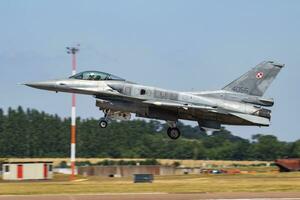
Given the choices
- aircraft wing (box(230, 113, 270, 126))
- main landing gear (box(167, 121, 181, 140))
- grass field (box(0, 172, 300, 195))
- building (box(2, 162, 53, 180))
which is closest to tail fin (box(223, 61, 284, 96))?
aircraft wing (box(230, 113, 270, 126))

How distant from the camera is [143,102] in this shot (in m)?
48.2

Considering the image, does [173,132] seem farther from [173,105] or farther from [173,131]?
[173,105]

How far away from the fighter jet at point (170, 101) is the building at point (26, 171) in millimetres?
43873

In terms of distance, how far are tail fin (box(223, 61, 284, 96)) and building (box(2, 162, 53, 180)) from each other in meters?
47.0

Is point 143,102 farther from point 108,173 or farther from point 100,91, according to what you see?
point 108,173

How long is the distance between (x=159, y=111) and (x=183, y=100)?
1.86 m

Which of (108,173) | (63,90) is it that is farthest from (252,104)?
(108,173)

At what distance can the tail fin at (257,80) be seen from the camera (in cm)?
5112

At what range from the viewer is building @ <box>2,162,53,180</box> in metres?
91.2

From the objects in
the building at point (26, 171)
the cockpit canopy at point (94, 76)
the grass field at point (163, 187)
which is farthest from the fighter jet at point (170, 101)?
the building at point (26, 171)

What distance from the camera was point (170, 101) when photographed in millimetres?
Result: 49000

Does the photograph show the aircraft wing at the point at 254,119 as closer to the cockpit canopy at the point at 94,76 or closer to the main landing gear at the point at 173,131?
the main landing gear at the point at 173,131

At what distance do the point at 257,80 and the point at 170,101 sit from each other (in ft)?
23.0

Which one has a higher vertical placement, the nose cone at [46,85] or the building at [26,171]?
the nose cone at [46,85]
